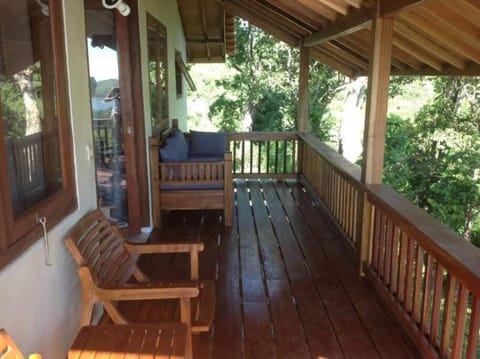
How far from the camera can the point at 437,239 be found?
224 centimetres

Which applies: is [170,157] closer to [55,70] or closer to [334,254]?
[334,254]

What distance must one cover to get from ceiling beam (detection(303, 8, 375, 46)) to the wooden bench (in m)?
1.62

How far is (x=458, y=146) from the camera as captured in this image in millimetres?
9820

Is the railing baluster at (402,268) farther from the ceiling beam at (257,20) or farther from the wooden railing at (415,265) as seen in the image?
the ceiling beam at (257,20)

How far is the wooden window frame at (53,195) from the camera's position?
1.61 m

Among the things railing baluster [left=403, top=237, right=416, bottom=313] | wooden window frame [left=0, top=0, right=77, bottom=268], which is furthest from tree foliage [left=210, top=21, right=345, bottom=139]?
wooden window frame [left=0, top=0, right=77, bottom=268]

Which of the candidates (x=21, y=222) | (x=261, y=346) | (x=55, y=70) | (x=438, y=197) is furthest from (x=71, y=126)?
(x=438, y=197)

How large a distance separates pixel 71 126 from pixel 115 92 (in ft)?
6.06

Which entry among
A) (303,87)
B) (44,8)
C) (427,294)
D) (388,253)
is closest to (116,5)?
(44,8)

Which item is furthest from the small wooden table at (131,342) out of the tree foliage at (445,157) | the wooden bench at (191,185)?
the tree foliage at (445,157)

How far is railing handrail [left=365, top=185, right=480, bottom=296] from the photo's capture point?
1.93m

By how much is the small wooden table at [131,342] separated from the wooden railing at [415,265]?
1261mm

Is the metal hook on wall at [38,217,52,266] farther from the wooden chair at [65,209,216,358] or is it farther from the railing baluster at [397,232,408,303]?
the railing baluster at [397,232,408,303]

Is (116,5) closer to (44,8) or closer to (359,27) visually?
(44,8)
